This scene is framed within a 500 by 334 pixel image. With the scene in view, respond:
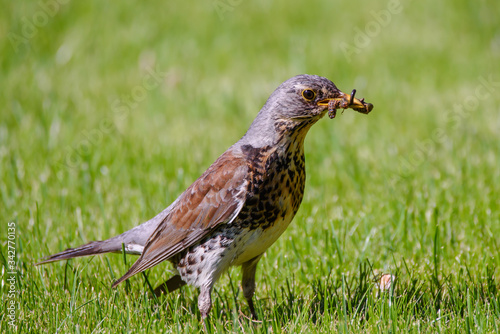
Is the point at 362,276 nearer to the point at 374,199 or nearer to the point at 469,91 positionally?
the point at 374,199

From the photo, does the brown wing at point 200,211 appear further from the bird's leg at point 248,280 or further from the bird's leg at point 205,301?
the bird's leg at point 248,280

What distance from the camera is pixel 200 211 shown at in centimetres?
361

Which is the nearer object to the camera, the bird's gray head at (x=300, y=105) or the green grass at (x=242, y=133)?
the bird's gray head at (x=300, y=105)

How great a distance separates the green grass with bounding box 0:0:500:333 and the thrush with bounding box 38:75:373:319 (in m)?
0.30

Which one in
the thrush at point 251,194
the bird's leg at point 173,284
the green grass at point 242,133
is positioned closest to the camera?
the thrush at point 251,194

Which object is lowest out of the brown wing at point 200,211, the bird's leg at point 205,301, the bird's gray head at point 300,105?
the bird's leg at point 205,301

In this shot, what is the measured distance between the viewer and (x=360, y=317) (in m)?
3.50

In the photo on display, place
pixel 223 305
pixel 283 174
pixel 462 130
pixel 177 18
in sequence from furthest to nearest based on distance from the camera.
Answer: pixel 177 18 < pixel 462 130 < pixel 223 305 < pixel 283 174

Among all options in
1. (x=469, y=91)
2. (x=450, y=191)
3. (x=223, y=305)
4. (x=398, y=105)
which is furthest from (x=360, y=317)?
(x=469, y=91)

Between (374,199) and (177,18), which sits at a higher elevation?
(177,18)

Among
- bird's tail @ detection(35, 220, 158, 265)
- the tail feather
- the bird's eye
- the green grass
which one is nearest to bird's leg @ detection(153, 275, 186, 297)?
the green grass

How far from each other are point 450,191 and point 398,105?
82.8 inches

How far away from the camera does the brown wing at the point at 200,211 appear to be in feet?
11.4

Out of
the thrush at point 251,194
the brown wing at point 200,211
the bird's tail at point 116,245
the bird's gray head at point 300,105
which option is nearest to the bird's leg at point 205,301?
the thrush at point 251,194
